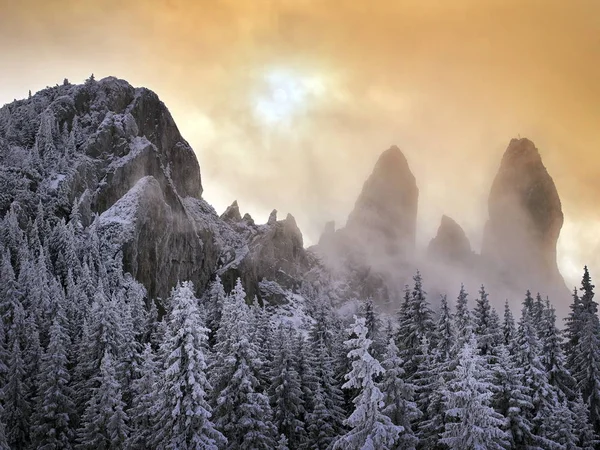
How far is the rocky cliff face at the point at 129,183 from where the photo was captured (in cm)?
9969

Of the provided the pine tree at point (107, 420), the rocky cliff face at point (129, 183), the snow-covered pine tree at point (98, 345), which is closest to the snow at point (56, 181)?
the rocky cliff face at point (129, 183)

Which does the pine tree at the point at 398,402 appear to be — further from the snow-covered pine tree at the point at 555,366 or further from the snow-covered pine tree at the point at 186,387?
the snow-covered pine tree at the point at 555,366

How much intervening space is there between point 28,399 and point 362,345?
36.1 m

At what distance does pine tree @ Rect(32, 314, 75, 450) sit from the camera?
135 feet

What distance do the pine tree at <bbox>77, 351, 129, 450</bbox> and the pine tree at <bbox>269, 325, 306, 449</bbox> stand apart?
11.0 m

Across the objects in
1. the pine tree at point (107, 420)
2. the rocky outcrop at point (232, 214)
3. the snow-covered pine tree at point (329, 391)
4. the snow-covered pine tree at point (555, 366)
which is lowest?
the pine tree at point (107, 420)

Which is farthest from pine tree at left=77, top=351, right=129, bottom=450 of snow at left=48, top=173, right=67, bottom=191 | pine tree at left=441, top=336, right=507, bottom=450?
snow at left=48, top=173, right=67, bottom=191

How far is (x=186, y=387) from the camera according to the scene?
2684cm

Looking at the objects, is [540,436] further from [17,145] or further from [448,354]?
[17,145]

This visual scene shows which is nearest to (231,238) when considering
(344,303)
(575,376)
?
(344,303)

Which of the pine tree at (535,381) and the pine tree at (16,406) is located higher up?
the pine tree at (535,381)

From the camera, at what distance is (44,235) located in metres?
87.2

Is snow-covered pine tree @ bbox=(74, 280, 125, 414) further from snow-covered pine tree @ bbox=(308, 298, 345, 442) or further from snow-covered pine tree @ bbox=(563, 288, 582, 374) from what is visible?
snow-covered pine tree @ bbox=(563, 288, 582, 374)

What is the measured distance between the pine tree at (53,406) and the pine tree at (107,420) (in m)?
4.41
